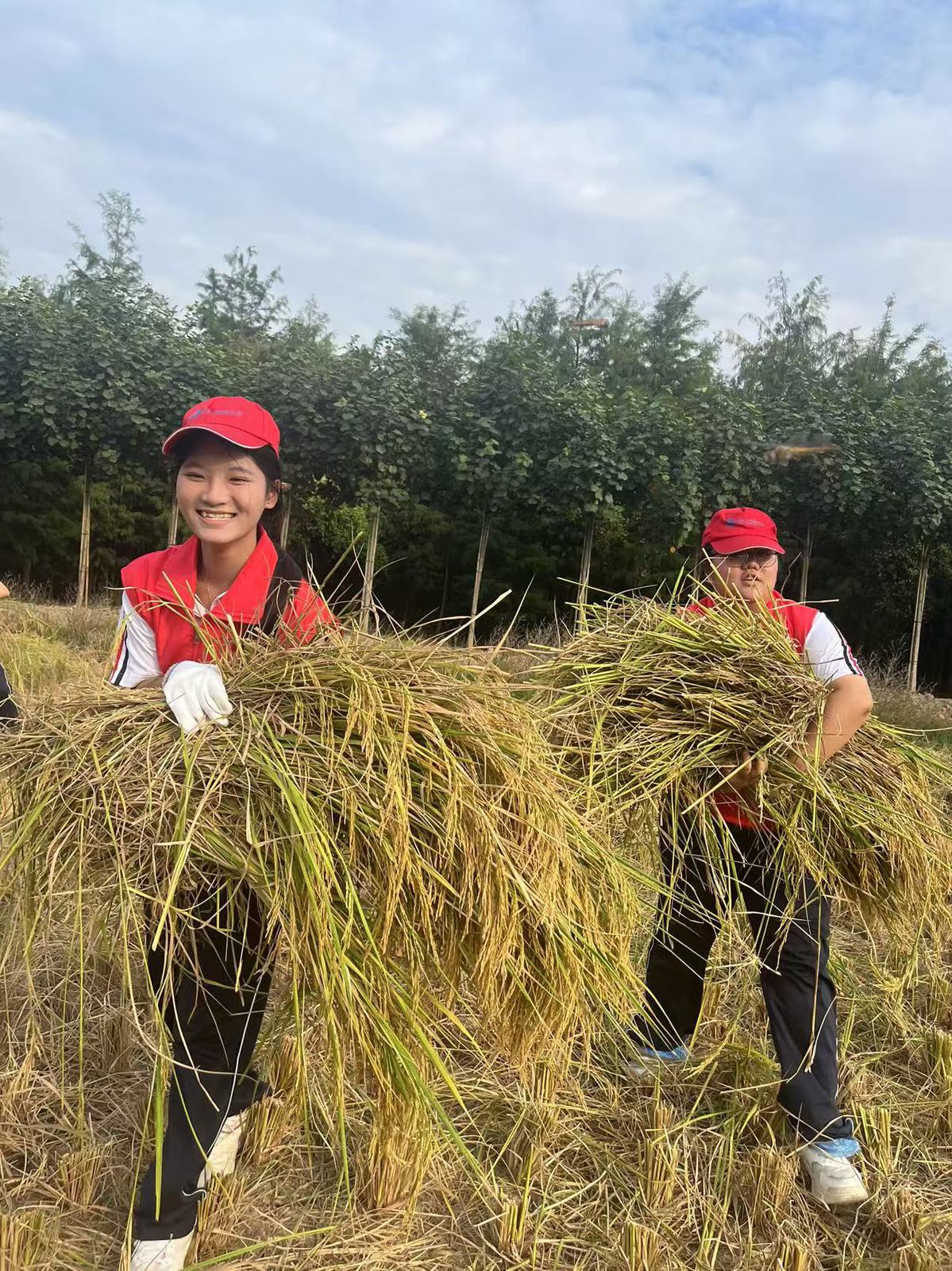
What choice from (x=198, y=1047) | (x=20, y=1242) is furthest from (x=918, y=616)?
(x=20, y=1242)

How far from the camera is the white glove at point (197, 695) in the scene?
4.81ft

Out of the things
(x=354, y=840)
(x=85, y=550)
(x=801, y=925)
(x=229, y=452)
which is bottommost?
(x=801, y=925)

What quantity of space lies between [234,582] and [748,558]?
1.41 m

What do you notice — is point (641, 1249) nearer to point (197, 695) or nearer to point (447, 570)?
point (197, 695)

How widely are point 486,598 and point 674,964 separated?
13.1 metres

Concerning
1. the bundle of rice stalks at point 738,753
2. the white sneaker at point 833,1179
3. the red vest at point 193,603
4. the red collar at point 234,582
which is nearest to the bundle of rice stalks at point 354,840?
the red vest at point 193,603

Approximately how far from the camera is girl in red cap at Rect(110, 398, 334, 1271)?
153 cm

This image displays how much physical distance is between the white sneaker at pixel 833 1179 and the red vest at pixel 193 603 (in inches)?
65.1

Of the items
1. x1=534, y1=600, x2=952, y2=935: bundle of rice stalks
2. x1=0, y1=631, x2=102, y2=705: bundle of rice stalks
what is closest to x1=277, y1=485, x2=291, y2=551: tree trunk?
x1=534, y1=600, x2=952, y2=935: bundle of rice stalks

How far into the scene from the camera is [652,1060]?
7.92 feet

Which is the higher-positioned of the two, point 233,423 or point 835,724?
point 233,423

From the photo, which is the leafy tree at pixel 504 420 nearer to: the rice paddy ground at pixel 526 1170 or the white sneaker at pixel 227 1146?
the rice paddy ground at pixel 526 1170

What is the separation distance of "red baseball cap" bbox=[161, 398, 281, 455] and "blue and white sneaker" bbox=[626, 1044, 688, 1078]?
1.79 m

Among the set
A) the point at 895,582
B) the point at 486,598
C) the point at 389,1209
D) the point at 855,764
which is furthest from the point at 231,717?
the point at 895,582
